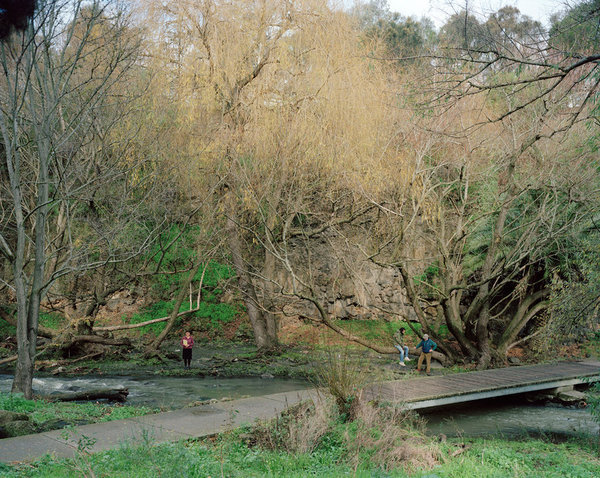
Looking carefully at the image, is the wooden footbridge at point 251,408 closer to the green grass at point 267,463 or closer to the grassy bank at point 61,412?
the green grass at point 267,463

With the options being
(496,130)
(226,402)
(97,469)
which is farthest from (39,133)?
(496,130)

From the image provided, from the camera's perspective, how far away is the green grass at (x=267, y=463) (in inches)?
185

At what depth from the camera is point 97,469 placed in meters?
4.75

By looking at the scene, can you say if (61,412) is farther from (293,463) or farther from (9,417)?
(293,463)

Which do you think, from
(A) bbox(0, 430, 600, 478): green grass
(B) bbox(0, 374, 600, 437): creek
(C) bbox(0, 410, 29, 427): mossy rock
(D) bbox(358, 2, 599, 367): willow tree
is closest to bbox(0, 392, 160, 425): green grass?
(C) bbox(0, 410, 29, 427): mossy rock

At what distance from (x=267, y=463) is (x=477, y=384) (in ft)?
21.5

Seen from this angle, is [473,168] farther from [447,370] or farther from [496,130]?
[447,370]

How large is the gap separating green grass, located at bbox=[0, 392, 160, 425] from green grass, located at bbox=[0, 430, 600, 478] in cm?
205

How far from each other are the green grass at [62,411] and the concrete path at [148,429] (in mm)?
643

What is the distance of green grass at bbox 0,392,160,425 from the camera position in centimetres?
734

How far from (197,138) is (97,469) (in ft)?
39.1

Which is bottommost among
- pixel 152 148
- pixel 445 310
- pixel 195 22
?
pixel 445 310

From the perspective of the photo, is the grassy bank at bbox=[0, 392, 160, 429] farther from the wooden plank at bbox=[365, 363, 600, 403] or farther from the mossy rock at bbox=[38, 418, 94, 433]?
the wooden plank at bbox=[365, 363, 600, 403]

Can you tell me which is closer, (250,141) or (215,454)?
(215,454)
